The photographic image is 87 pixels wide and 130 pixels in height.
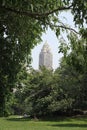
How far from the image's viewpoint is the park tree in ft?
31.6

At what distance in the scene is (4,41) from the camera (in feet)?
61.3

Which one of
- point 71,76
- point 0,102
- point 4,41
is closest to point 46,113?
point 71,76

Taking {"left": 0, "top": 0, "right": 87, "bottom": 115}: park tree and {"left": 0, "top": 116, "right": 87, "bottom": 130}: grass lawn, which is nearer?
{"left": 0, "top": 0, "right": 87, "bottom": 115}: park tree

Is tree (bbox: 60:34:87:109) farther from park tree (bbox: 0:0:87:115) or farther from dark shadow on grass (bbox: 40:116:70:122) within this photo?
dark shadow on grass (bbox: 40:116:70:122)

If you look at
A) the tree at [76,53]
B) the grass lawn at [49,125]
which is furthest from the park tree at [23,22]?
the grass lawn at [49,125]

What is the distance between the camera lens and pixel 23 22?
40.4 feet

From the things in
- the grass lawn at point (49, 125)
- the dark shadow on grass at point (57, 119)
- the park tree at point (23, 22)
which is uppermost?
the park tree at point (23, 22)

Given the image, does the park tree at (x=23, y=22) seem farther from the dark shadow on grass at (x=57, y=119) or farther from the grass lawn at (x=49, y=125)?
the dark shadow on grass at (x=57, y=119)

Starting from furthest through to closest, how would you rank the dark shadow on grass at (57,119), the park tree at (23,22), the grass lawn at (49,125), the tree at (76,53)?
the dark shadow on grass at (57,119), the grass lawn at (49,125), the tree at (76,53), the park tree at (23,22)

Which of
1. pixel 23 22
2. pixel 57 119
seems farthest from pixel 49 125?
pixel 23 22

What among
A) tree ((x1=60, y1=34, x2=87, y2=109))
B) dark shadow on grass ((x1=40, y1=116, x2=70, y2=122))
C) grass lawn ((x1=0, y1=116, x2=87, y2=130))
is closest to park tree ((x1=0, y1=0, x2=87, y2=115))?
tree ((x1=60, y1=34, x2=87, y2=109))

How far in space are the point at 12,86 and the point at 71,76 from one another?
41476 millimetres

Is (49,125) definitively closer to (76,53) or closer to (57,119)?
(57,119)

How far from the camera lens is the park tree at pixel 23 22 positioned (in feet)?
31.6
